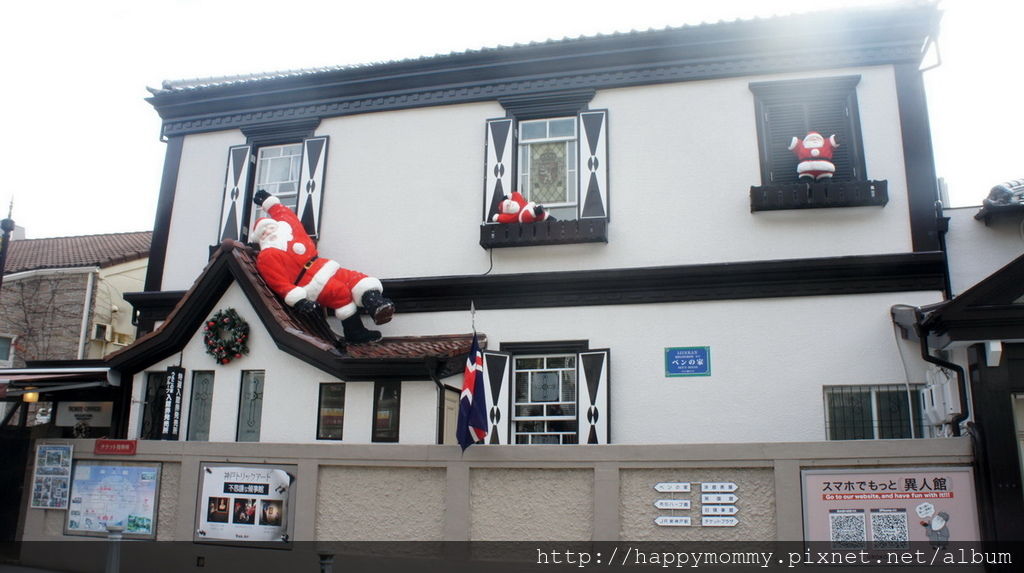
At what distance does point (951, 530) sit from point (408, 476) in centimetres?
590

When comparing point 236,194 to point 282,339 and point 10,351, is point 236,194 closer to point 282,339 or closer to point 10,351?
point 282,339

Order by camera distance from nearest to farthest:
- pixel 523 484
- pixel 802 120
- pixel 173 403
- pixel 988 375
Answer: pixel 988 375
pixel 523 484
pixel 173 403
pixel 802 120

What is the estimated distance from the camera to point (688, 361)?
11.8 metres

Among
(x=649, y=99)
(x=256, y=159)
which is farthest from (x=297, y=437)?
(x=649, y=99)

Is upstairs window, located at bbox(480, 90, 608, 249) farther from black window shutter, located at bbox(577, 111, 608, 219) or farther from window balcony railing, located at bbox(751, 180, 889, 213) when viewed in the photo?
window balcony railing, located at bbox(751, 180, 889, 213)

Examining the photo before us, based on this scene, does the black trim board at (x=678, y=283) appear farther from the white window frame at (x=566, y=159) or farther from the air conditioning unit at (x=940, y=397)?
the air conditioning unit at (x=940, y=397)

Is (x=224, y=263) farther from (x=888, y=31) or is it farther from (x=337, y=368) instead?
(x=888, y=31)

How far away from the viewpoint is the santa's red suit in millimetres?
12641

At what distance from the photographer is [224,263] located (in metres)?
12.5

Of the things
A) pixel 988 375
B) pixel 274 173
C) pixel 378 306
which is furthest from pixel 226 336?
pixel 988 375

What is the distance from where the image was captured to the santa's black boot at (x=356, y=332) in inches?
505

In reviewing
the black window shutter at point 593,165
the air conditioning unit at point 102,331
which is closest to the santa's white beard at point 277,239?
the black window shutter at point 593,165

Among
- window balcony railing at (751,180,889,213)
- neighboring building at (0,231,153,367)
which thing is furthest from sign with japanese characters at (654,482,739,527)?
neighboring building at (0,231,153,367)

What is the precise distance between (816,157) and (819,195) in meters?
0.57
